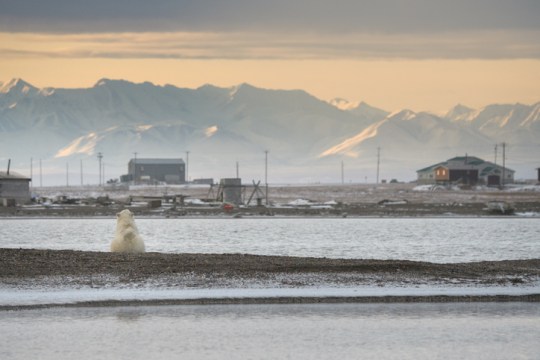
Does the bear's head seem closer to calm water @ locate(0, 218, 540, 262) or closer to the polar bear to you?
the polar bear

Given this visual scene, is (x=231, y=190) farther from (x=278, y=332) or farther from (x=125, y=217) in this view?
(x=278, y=332)

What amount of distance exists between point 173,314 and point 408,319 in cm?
555

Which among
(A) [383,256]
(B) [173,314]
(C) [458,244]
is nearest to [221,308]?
(B) [173,314]

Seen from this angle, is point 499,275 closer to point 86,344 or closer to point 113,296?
point 113,296

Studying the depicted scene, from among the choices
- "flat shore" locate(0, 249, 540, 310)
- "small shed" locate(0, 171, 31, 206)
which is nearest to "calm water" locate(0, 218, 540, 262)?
"flat shore" locate(0, 249, 540, 310)

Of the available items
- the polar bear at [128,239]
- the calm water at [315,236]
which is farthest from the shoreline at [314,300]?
the calm water at [315,236]

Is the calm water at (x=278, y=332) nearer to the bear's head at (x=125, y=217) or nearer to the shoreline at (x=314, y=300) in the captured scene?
the shoreline at (x=314, y=300)

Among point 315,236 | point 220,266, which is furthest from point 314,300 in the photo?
point 315,236

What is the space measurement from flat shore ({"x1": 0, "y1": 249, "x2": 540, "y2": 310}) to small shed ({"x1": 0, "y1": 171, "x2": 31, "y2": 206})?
74.0 metres

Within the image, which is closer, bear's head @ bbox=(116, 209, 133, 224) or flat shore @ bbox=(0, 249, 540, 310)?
flat shore @ bbox=(0, 249, 540, 310)

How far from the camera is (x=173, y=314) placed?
84.1ft

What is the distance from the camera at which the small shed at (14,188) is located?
10719cm

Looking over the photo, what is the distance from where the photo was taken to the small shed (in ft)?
352

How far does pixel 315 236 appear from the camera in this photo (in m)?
59.8
